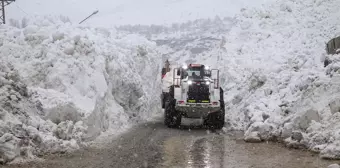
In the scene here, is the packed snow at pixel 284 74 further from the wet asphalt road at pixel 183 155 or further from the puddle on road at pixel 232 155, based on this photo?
the wet asphalt road at pixel 183 155

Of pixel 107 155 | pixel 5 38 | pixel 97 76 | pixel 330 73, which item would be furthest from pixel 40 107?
pixel 330 73

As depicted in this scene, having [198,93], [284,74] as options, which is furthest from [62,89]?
[284,74]

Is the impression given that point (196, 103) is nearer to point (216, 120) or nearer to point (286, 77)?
point (216, 120)

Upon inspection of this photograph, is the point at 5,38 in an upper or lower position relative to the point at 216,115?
upper

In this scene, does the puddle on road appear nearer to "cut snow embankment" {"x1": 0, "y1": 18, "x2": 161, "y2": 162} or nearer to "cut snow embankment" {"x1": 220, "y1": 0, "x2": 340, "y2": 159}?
"cut snow embankment" {"x1": 220, "y1": 0, "x2": 340, "y2": 159}

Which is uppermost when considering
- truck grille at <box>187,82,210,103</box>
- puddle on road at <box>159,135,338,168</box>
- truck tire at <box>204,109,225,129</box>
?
truck grille at <box>187,82,210,103</box>

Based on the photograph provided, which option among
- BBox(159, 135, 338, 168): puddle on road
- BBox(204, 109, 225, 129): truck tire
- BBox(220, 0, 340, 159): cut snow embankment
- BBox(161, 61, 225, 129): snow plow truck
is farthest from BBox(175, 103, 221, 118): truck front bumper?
BBox(159, 135, 338, 168): puddle on road

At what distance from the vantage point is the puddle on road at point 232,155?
324 inches

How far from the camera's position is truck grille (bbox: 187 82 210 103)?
14609 millimetres

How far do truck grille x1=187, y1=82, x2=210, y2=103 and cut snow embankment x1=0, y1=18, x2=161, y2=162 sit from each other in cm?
268

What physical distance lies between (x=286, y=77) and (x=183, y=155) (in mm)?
7318

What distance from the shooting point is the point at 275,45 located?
2364cm

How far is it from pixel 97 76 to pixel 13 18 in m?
18.8

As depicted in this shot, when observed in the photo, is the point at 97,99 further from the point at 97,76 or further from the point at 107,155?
the point at 107,155
